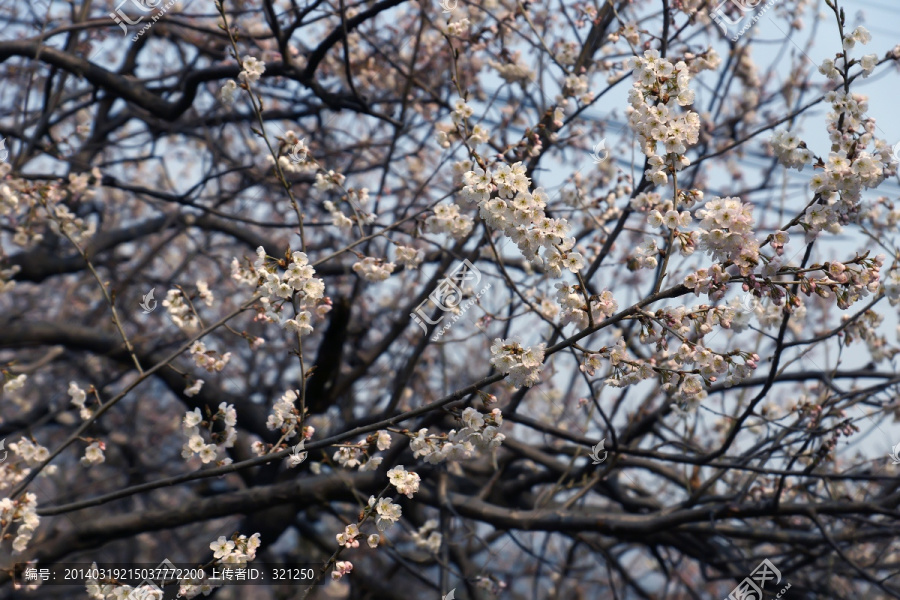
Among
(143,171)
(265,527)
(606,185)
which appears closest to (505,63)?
(606,185)

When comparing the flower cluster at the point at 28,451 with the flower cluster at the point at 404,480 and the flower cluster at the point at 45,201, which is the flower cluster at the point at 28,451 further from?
the flower cluster at the point at 404,480

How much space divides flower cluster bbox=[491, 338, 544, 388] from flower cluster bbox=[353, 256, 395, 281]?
1029 millimetres

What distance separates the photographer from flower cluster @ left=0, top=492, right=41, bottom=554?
2.69 metres

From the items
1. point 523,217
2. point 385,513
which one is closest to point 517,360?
point 523,217

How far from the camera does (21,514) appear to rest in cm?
272

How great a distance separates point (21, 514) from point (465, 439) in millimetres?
1672

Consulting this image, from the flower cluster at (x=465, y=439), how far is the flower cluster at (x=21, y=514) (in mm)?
1408

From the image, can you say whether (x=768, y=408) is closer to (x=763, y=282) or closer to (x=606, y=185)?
(x=606, y=185)

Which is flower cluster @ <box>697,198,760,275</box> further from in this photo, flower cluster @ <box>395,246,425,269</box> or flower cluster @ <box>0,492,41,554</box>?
flower cluster @ <box>0,492,41,554</box>

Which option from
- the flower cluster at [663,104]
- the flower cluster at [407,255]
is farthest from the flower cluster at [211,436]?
the flower cluster at [663,104]

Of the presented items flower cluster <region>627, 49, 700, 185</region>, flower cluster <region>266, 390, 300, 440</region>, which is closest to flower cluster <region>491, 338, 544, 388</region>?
flower cluster <region>627, 49, 700, 185</region>

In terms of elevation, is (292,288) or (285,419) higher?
(292,288)
